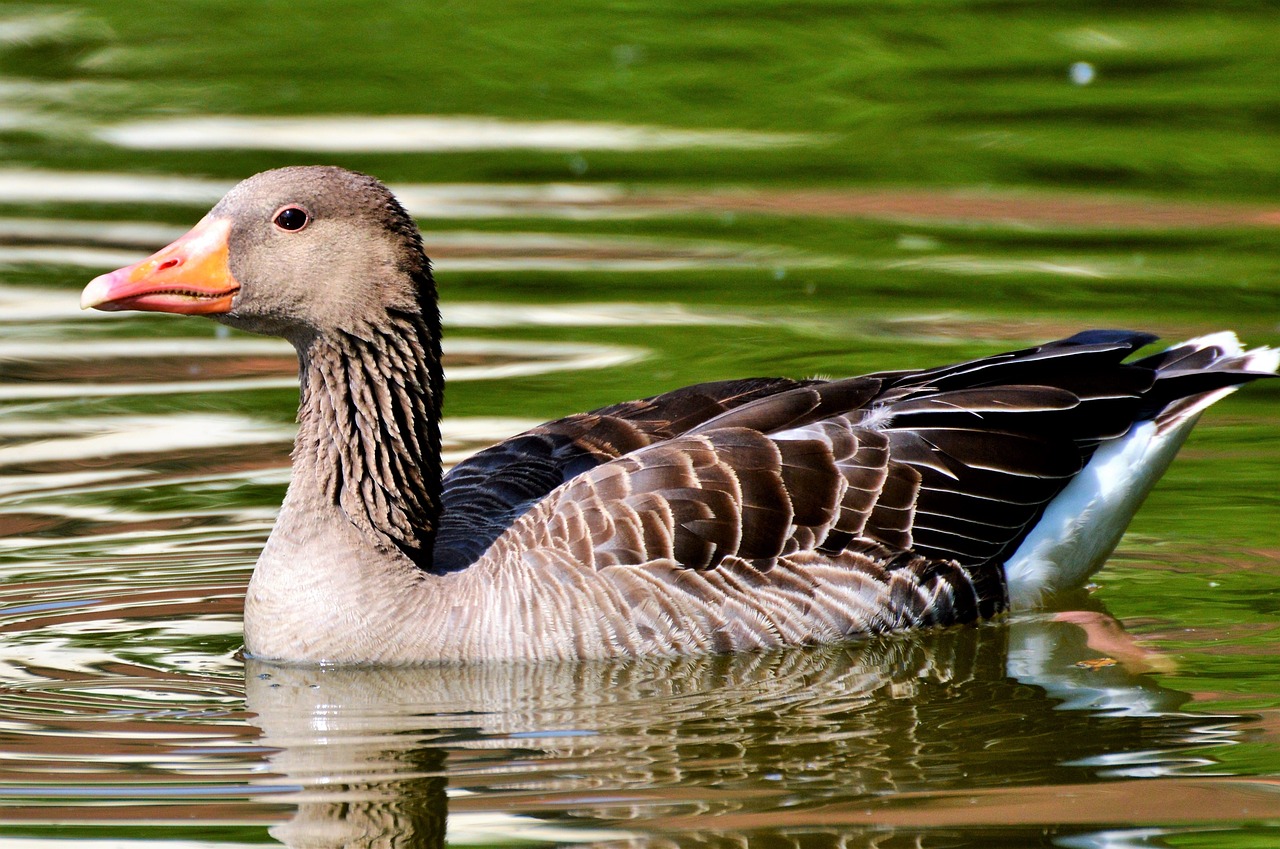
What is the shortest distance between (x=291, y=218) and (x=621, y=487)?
6.58 feet

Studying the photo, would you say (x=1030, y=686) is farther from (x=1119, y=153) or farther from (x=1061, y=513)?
(x=1119, y=153)

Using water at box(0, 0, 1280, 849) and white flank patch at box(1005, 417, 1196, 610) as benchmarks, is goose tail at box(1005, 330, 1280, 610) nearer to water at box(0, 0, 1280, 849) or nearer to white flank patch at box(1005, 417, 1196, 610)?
white flank patch at box(1005, 417, 1196, 610)

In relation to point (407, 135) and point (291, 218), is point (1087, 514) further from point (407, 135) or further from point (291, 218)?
point (407, 135)

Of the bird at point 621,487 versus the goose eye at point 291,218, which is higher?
the goose eye at point 291,218

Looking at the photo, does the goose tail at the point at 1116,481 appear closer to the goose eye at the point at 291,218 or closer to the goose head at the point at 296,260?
the goose head at the point at 296,260

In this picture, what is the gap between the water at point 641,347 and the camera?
Answer: 8.25 m

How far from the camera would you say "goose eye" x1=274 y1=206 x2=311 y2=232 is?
9.64 metres

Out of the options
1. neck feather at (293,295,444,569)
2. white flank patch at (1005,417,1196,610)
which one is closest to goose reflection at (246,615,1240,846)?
white flank patch at (1005,417,1196,610)

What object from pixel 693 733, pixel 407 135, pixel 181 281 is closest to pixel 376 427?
pixel 181 281

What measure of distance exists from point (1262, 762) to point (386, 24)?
16249 mm

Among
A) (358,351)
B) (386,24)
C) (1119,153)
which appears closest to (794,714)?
(358,351)

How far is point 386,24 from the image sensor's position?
22.7 m

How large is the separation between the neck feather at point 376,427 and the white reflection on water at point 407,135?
376 inches

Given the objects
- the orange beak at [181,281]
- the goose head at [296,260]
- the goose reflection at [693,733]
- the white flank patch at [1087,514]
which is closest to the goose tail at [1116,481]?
the white flank patch at [1087,514]
